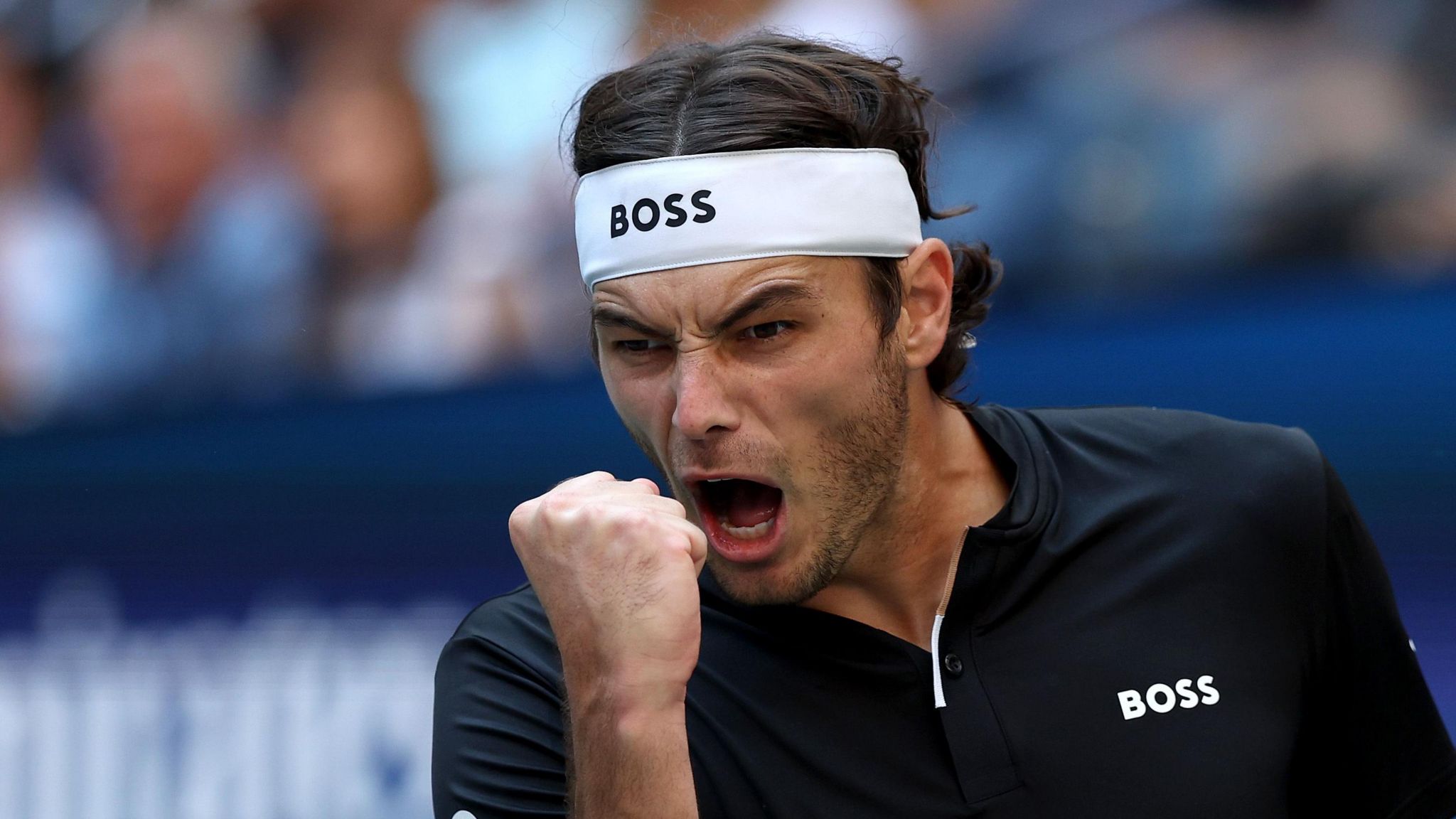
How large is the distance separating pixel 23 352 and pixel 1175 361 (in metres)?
3.36

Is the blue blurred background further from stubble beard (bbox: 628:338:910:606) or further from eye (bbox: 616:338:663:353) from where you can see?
eye (bbox: 616:338:663:353)

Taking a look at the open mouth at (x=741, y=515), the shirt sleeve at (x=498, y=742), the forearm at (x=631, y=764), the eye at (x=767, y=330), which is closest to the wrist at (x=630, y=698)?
the forearm at (x=631, y=764)

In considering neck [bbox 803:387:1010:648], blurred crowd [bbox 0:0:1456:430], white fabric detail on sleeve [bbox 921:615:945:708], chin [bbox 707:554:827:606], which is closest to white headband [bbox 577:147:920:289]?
neck [bbox 803:387:1010:648]

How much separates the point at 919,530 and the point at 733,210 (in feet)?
1.84

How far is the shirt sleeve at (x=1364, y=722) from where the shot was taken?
226 cm

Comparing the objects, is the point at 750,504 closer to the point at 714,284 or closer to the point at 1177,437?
the point at 714,284

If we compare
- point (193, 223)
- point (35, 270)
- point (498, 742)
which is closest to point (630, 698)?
point (498, 742)

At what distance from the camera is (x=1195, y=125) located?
11.8 ft

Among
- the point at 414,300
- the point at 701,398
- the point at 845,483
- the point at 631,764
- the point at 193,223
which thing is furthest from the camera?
the point at 193,223

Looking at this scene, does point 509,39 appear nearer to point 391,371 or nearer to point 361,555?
point 391,371

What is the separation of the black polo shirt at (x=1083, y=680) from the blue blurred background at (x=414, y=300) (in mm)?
1209

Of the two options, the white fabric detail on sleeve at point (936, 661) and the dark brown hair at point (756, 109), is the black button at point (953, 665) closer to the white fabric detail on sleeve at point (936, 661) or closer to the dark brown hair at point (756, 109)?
the white fabric detail on sleeve at point (936, 661)

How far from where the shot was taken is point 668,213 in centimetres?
215

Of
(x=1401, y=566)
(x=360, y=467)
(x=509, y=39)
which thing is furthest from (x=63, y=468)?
(x=1401, y=566)
